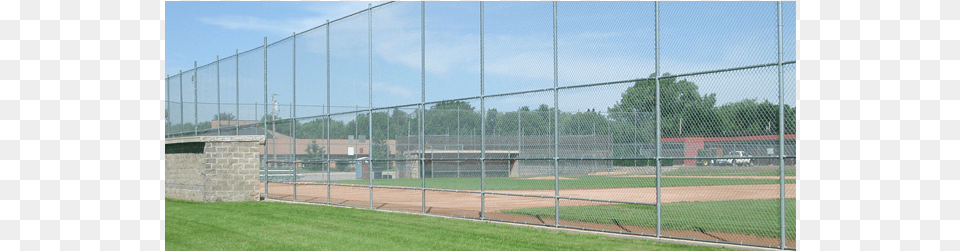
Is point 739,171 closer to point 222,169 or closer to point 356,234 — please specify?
point 356,234

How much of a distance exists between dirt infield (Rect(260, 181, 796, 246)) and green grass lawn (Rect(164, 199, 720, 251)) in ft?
2.52

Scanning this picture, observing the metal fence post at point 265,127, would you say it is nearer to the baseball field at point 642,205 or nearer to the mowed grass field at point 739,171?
the baseball field at point 642,205

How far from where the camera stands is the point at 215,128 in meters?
24.1

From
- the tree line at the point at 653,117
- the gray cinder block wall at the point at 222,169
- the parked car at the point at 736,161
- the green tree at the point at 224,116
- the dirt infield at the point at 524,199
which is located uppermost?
the green tree at the point at 224,116

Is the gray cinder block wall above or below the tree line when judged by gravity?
below

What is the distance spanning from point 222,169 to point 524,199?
7.58 metres

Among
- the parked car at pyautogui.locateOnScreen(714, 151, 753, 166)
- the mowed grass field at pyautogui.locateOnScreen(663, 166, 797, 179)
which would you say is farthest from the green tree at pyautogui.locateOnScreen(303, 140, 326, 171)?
the parked car at pyautogui.locateOnScreen(714, 151, 753, 166)

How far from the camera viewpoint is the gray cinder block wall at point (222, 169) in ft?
60.0

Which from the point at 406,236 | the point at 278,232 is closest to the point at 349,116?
the point at 278,232

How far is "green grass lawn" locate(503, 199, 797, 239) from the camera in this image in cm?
1017

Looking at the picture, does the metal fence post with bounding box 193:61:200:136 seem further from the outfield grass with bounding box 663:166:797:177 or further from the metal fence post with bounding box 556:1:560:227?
the outfield grass with bounding box 663:166:797:177

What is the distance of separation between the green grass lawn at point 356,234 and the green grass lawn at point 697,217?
4.48 feet

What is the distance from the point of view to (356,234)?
11031 mm

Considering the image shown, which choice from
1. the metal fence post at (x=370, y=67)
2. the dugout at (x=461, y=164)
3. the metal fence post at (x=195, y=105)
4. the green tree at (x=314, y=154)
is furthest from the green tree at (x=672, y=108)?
the metal fence post at (x=195, y=105)
